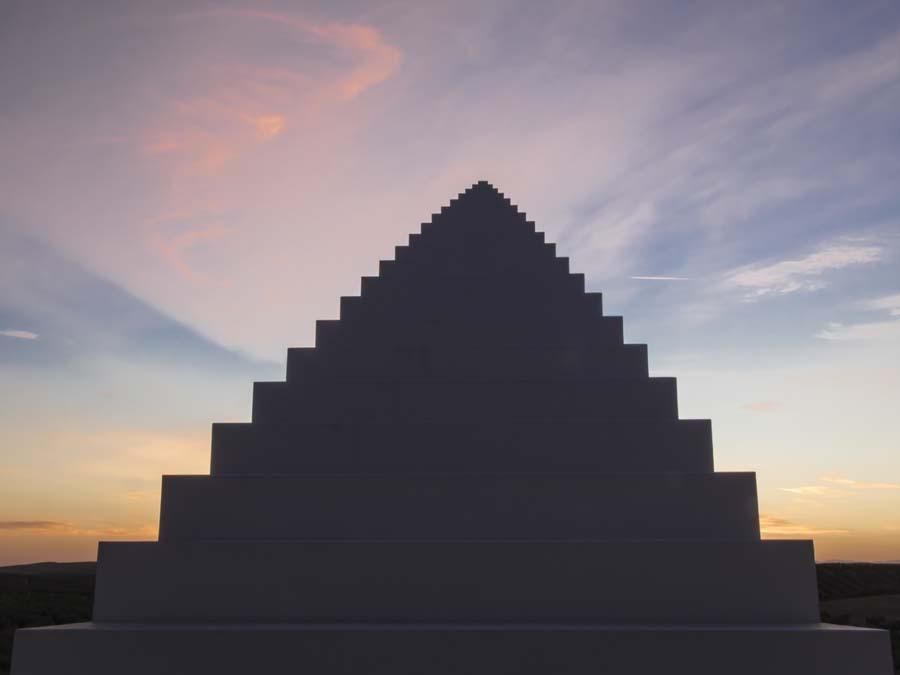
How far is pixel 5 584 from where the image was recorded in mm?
42688

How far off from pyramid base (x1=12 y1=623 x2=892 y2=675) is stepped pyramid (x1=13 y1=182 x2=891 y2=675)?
2 centimetres

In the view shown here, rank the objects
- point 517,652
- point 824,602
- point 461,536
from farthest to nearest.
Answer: point 824,602
point 461,536
point 517,652

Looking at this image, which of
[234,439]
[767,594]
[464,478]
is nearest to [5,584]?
[234,439]

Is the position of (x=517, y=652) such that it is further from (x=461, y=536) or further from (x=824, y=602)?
(x=824, y=602)

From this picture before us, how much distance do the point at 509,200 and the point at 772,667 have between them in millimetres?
9301

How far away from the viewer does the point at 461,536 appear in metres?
10.8

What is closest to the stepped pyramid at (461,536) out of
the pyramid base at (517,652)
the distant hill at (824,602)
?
the pyramid base at (517,652)

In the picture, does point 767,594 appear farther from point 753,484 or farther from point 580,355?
point 580,355

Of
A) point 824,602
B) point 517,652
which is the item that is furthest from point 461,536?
point 824,602

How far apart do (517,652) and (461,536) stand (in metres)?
1.89

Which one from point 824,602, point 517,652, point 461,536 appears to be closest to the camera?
point 517,652

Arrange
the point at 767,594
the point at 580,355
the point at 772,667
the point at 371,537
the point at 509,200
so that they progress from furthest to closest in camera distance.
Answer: the point at 509,200 → the point at 580,355 → the point at 371,537 → the point at 767,594 → the point at 772,667

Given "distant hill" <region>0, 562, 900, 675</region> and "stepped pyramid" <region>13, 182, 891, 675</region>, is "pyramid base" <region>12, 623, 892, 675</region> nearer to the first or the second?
"stepped pyramid" <region>13, 182, 891, 675</region>

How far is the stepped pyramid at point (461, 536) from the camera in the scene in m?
9.38
